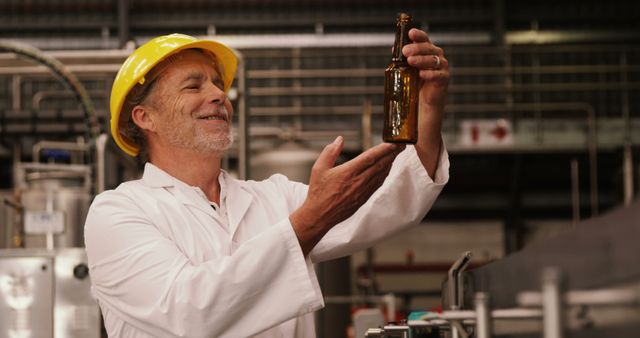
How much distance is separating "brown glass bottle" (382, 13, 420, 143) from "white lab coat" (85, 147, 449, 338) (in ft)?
0.46

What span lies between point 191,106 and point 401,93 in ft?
1.73

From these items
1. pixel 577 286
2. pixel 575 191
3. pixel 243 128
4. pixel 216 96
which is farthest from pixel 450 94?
pixel 577 286

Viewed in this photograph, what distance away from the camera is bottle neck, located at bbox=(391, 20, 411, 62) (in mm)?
1771

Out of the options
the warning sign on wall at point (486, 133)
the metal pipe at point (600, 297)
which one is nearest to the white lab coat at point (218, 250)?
the metal pipe at point (600, 297)

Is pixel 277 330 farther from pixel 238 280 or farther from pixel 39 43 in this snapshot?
pixel 39 43

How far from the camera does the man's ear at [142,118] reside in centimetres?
222

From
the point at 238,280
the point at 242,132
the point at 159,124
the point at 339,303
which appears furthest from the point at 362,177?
the point at 339,303

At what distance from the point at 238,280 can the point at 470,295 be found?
0.42 metres

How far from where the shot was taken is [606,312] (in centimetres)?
90

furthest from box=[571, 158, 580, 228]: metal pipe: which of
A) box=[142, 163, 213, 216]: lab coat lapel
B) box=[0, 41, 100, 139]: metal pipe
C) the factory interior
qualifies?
box=[142, 163, 213, 216]: lab coat lapel

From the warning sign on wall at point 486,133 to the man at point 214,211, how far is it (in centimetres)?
536

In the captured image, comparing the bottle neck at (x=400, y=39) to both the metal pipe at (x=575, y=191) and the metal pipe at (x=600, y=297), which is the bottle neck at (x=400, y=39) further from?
the metal pipe at (x=575, y=191)

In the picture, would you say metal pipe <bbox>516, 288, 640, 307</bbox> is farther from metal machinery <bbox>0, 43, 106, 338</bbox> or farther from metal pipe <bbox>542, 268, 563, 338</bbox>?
metal machinery <bbox>0, 43, 106, 338</bbox>

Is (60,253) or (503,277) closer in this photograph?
(503,277)
